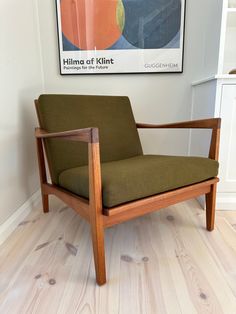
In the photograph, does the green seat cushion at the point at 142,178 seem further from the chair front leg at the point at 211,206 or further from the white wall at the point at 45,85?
the white wall at the point at 45,85

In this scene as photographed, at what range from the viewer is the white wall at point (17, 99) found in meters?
1.12

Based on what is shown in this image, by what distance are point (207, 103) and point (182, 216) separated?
2.35 ft

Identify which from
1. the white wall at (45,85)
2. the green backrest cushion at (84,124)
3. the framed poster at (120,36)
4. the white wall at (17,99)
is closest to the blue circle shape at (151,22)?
the framed poster at (120,36)

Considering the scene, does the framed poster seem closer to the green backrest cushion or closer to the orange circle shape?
the orange circle shape

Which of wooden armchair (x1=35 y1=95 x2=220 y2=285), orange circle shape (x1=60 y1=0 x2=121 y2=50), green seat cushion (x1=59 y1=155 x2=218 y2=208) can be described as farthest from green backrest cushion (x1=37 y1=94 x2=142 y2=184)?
orange circle shape (x1=60 y1=0 x2=121 y2=50)

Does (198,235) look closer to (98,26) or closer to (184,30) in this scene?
(184,30)

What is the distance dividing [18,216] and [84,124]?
2.11ft

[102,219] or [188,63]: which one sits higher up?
[188,63]

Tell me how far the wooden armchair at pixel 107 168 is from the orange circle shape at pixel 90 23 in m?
0.47

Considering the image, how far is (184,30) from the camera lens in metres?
1.50

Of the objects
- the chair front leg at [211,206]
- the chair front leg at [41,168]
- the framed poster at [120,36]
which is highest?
the framed poster at [120,36]

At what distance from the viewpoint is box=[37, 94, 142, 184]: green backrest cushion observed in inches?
42.8

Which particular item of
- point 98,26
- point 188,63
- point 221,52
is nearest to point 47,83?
point 98,26

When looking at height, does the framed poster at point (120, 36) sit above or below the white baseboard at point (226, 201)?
above
